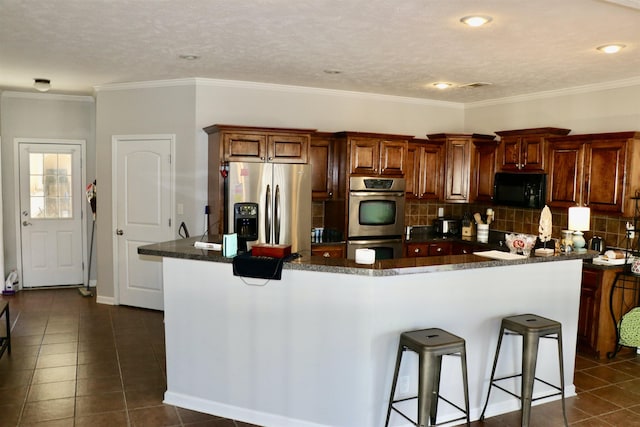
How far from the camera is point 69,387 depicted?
3.90 meters

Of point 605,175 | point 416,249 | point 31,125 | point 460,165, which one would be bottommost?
point 416,249

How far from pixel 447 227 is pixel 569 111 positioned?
79.8 inches

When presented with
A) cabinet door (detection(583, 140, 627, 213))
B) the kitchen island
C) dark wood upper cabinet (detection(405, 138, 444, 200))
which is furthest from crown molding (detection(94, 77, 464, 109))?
the kitchen island

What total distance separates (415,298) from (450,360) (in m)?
0.52

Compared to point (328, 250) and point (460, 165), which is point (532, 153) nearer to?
point (460, 165)

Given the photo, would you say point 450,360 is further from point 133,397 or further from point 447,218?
point 447,218

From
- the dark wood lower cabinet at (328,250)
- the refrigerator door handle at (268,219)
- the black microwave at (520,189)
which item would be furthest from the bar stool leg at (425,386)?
the black microwave at (520,189)

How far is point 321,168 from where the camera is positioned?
5906 millimetres

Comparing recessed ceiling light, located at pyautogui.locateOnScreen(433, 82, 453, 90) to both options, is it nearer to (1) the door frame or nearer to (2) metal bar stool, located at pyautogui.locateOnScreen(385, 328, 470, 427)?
(2) metal bar stool, located at pyautogui.locateOnScreen(385, 328, 470, 427)

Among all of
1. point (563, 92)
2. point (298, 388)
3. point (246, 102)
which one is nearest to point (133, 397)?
point (298, 388)

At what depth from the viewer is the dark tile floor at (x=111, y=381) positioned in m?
3.46

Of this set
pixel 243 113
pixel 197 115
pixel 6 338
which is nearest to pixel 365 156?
pixel 243 113

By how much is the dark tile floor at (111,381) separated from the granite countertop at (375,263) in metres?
1.07

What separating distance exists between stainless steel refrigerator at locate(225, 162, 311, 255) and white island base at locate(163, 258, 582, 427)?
1.66 m
